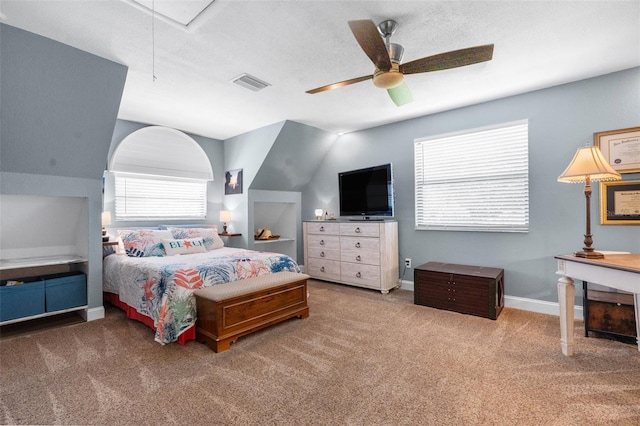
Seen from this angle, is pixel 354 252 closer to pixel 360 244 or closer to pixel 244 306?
pixel 360 244

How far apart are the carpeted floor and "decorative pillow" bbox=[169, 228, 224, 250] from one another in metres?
1.50

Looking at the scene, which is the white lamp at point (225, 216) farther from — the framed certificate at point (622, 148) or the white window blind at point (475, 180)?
the framed certificate at point (622, 148)

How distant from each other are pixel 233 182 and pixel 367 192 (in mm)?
2350

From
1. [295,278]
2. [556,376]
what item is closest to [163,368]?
[295,278]

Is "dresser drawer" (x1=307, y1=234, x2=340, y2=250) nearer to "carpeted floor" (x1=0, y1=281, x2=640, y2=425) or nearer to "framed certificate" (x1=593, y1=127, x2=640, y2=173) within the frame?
"carpeted floor" (x1=0, y1=281, x2=640, y2=425)

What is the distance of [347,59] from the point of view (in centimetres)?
268

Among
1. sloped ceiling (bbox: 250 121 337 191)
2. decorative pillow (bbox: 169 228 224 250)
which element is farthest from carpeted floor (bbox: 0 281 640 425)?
sloped ceiling (bbox: 250 121 337 191)

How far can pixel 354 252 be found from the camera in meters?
4.43

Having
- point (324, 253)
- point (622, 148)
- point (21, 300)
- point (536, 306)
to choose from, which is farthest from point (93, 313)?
point (622, 148)

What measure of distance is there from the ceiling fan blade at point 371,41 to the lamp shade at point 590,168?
1678 mm

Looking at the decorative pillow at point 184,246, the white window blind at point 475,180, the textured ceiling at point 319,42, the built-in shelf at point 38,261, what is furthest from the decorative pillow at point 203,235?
the white window blind at point 475,180

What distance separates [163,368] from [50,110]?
8.10 feet

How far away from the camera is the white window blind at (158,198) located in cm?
427

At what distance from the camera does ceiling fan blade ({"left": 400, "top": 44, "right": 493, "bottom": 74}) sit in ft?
6.30
